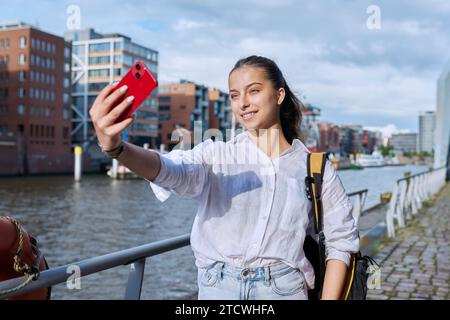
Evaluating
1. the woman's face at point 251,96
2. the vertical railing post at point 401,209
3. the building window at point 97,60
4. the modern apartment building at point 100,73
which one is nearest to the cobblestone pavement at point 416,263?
the vertical railing post at point 401,209

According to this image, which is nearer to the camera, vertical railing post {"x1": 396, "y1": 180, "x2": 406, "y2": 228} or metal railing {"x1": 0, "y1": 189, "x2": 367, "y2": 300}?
metal railing {"x1": 0, "y1": 189, "x2": 367, "y2": 300}

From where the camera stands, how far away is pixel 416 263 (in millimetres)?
6902

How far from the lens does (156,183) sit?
168 cm

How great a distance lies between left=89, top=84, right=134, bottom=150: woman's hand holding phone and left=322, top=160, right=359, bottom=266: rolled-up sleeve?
87 cm

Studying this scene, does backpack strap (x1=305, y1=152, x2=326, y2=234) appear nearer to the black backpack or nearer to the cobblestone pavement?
the black backpack

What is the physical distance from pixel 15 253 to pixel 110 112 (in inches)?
25.7

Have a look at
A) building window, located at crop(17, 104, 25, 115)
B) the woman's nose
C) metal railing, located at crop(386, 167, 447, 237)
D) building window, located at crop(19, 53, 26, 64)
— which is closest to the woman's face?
the woman's nose

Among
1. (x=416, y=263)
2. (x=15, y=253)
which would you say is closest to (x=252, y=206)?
(x=15, y=253)

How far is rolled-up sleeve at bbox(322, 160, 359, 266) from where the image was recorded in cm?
190

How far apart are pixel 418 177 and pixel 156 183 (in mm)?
13116

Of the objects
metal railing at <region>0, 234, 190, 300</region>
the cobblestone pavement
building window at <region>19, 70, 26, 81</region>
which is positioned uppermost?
building window at <region>19, 70, 26, 81</region>

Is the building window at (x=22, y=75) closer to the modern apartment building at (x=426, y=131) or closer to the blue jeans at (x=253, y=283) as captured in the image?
the modern apartment building at (x=426, y=131)

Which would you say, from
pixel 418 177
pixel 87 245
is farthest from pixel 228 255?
pixel 87 245

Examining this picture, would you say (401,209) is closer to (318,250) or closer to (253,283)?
(318,250)
